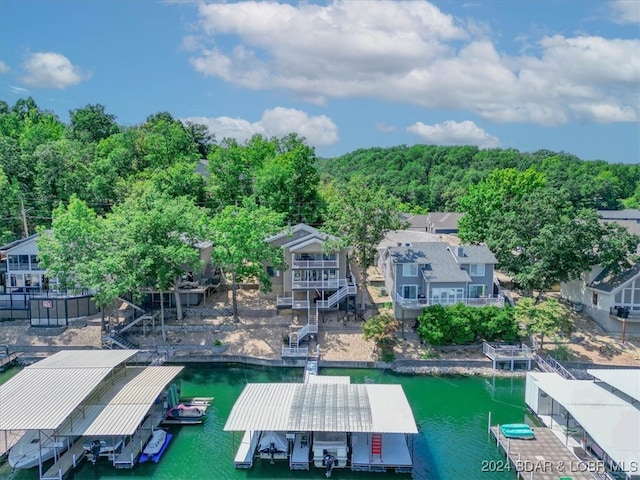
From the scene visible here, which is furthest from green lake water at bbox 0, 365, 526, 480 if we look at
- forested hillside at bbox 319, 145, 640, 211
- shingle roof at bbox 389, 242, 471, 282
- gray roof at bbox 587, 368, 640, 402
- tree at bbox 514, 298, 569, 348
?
forested hillside at bbox 319, 145, 640, 211

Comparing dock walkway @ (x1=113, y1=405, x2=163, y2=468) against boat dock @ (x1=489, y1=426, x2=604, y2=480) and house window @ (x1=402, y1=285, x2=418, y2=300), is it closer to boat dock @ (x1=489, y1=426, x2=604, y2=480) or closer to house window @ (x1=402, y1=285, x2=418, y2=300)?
boat dock @ (x1=489, y1=426, x2=604, y2=480)

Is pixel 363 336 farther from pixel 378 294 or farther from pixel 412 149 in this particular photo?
pixel 412 149

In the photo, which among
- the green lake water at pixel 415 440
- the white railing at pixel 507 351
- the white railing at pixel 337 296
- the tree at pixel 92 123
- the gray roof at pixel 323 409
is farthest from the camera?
the tree at pixel 92 123

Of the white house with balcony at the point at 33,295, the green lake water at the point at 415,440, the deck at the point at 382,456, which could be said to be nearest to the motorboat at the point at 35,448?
the green lake water at the point at 415,440

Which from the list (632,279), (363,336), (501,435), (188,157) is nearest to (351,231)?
(363,336)

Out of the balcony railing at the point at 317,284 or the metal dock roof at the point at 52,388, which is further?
the balcony railing at the point at 317,284

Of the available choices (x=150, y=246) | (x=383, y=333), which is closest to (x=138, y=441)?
(x=150, y=246)

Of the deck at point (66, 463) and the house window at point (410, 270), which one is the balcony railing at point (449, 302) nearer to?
the house window at point (410, 270)
